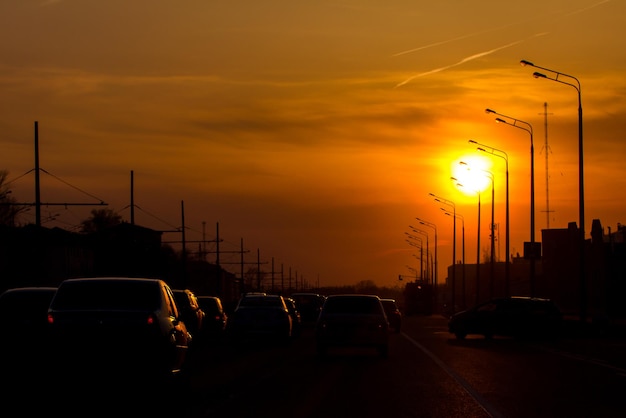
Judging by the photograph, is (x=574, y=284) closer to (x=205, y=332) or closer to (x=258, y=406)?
(x=205, y=332)

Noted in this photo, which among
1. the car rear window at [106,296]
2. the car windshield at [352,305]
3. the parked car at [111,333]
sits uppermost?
the car rear window at [106,296]

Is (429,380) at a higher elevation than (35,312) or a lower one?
lower

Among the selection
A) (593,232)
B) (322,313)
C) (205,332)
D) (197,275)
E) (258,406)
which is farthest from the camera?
(197,275)

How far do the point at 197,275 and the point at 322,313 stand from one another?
142 m

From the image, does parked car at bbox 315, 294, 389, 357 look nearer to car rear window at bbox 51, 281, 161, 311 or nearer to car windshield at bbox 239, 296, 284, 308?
car windshield at bbox 239, 296, 284, 308

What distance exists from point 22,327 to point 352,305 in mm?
14208

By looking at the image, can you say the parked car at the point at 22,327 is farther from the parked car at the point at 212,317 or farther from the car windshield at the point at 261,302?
the parked car at the point at 212,317

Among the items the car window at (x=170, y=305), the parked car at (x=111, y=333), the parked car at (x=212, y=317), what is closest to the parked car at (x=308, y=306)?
the parked car at (x=212, y=317)

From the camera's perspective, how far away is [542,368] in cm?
2722

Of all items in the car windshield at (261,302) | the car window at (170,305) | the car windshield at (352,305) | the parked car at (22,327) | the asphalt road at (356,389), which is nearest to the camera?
the asphalt road at (356,389)

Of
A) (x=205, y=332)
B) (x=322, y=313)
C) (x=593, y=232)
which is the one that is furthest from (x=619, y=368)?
(x=593, y=232)

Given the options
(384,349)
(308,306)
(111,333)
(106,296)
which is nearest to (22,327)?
(106,296)

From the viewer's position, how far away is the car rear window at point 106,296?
16594 mm

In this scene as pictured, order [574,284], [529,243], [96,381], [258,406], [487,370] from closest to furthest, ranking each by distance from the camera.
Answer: [96,381] → [258,406] → [487,370] → [529,243] → [574,284]
